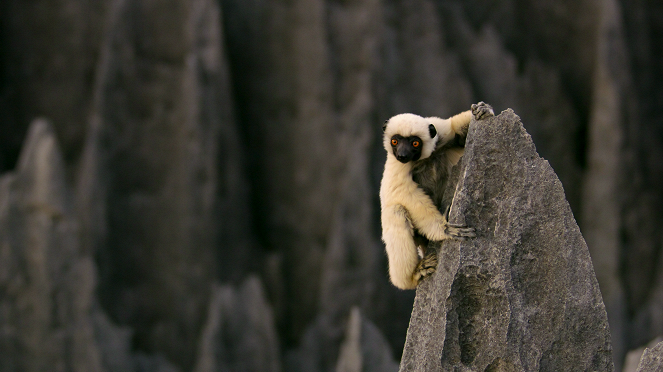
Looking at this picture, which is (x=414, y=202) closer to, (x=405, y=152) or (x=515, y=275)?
(x=405, y=152)

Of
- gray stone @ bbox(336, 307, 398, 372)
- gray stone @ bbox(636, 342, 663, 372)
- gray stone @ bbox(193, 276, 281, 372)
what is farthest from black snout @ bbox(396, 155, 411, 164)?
gray stone @ bbox(193, 276, 281, 372)

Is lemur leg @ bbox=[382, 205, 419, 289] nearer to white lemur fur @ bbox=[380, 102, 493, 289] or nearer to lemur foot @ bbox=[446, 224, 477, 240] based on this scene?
white lemur fur @ bbox=[380, 102, 493, 289]

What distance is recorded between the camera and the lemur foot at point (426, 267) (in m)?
3.29

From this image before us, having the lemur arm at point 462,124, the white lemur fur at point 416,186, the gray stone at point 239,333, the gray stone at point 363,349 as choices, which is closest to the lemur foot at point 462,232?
the white lemur fur at point 416,186

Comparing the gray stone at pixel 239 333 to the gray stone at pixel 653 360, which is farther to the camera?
the gray stone at pixel 239 333

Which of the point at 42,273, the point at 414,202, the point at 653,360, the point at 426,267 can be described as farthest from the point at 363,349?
the point at 653,360

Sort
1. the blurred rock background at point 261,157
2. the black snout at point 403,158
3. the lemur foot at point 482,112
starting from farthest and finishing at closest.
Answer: the blurred rock background at point 261,157
the black snout at point 403,158
the lemur foot at point 482,112

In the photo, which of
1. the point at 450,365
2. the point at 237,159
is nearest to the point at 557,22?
the point at 237,159

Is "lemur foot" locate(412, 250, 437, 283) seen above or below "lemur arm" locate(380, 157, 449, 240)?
below

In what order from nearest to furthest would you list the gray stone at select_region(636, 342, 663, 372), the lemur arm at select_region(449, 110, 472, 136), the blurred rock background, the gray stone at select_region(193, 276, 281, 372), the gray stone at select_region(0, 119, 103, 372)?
1. the gray stone at select_region(636, 342, 663, 372)
2. the lemur arm at select_region(449, 110, 472, 136)
3. the gray stone at select_region(0, 119, 103, 372)
4. the blurred rock background
5. the gray stone at select_region(193, 276, 281, 372)

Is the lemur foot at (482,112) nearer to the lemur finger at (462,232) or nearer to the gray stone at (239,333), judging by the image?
the lemur finger at (462,232)

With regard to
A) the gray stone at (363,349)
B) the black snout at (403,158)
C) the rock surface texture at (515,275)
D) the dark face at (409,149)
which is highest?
the dark face at (409,149)

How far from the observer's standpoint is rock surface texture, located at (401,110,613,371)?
3.07 m

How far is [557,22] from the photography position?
9.23 meters
